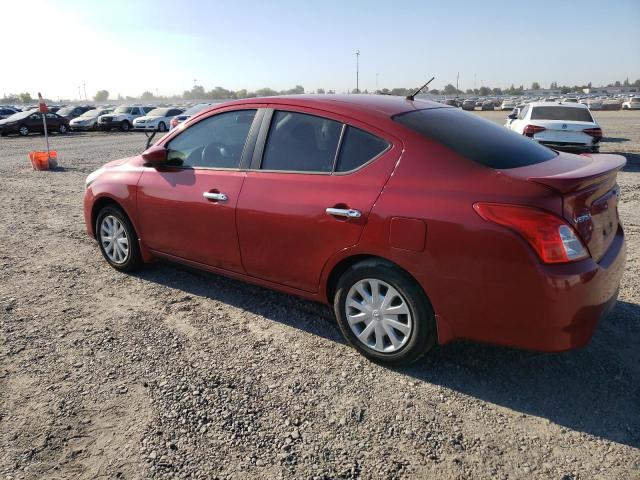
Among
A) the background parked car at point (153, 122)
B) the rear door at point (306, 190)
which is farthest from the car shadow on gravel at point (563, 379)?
the background parked car at point (153, 122)

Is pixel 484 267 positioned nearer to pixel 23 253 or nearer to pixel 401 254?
pixel 401 254

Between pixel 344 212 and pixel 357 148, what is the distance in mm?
440

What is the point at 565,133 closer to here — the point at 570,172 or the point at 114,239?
the point at 570,172

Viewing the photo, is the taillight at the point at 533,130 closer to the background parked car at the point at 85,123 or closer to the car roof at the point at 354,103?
the car roof at the point at 354,103

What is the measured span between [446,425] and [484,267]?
0.88m

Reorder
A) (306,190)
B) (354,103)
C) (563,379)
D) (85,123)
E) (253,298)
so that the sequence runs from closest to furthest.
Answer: (563,379)
(306,190)
(354,103)
(253,298)
(85,123)

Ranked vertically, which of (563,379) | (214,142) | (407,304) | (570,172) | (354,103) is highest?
(354,103)

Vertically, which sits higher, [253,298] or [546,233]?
[546,233]

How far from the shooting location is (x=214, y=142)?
4.09 m

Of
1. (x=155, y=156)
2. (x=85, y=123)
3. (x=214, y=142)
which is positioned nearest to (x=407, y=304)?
(x=214, y=142)

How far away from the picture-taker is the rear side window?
3.14 metres

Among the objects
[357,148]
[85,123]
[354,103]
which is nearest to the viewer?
[357,148]

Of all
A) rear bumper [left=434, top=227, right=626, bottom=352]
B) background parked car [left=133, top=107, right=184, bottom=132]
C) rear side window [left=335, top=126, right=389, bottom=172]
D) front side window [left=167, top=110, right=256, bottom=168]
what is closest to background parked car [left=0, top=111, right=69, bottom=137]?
background parked car [left=133, top=107, right=184, bottom=132]

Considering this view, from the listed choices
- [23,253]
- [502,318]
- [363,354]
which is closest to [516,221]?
[502,318]
